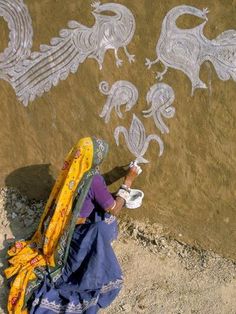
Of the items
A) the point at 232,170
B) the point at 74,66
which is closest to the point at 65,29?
the point at 74,66

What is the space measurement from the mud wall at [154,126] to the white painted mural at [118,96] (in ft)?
0.12

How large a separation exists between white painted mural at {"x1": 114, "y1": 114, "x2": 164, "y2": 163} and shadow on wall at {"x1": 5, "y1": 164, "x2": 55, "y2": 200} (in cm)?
82

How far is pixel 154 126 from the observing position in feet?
13.1

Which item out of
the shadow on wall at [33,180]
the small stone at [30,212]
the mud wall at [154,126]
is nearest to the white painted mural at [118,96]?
the mud wall at [154,126]

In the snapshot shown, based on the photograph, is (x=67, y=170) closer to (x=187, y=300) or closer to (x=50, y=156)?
(x=50, y=156)

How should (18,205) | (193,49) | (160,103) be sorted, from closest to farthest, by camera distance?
1. (193,49)
2. (160,103)
3. (18,205)

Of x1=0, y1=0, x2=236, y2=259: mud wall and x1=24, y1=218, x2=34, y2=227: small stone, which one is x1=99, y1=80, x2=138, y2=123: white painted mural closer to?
x1=0, y1=0, x2=236, y2=259: mud wall

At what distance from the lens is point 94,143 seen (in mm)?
3770

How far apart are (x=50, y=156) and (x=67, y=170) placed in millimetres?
772

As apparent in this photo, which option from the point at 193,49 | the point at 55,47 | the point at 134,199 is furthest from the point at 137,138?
→ the point at 55,47

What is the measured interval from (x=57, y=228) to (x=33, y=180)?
95 cm

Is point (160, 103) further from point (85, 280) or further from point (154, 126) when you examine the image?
point (85, 280)

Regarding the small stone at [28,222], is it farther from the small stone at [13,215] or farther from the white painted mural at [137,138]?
the white painted mural at [137,138]

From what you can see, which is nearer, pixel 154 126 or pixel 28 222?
pixel 154 126
